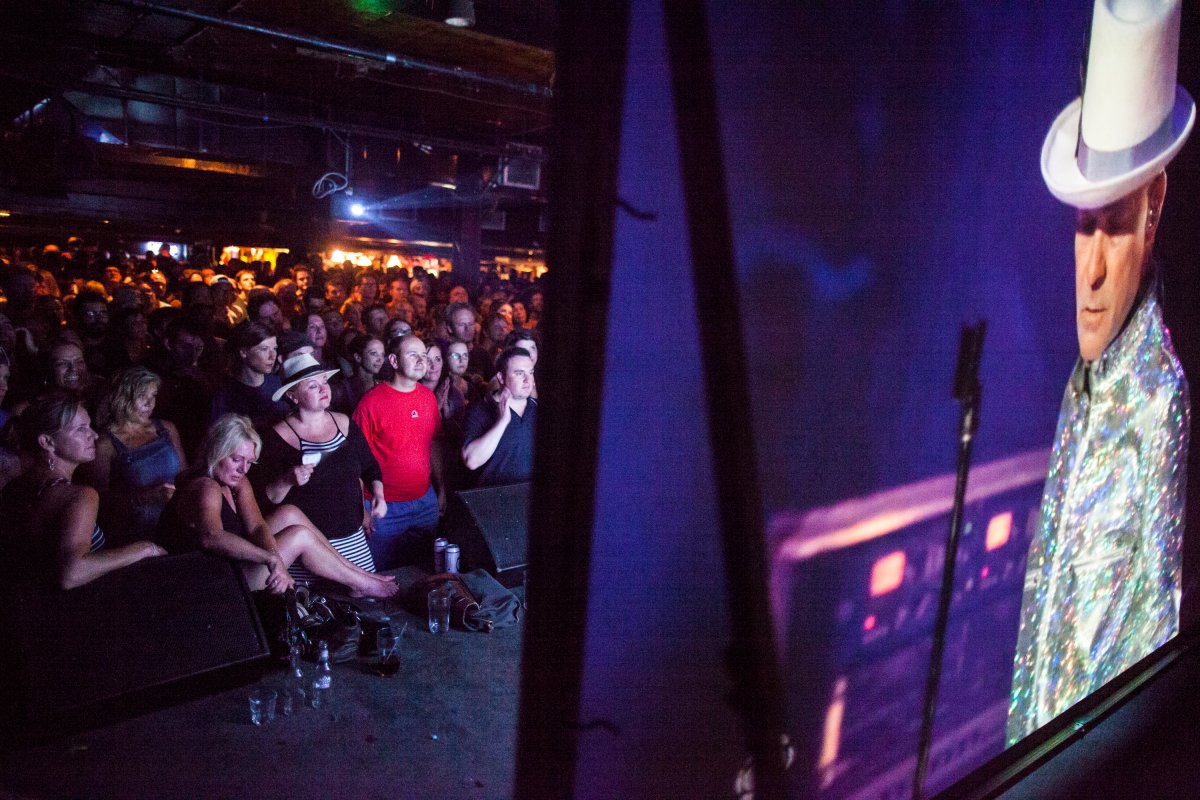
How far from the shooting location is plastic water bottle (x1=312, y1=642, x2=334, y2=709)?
2670 millimetres

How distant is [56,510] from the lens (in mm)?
2619

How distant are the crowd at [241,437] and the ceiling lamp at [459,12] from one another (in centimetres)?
194

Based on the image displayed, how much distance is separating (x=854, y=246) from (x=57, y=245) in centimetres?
1408

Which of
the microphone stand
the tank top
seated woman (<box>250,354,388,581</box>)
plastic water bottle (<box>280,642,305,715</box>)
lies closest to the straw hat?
seated woman (<box>250,354,388,581</box>)

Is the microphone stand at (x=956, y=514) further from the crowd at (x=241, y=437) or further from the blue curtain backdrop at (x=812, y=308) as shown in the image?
the crowd at (x=241, y=437)

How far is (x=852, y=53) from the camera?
147 centimetres

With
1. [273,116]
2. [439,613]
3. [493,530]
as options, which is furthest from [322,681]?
[273,116]

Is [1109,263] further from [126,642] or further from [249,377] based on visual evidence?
[249,377]

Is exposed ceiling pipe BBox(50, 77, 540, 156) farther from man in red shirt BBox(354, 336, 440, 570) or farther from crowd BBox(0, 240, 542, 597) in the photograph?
man in red shirt BBox(354, 336, 440, 570)

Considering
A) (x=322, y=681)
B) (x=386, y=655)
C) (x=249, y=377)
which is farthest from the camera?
(x=249, y=377)

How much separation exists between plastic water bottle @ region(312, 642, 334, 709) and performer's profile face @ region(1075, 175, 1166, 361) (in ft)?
8.76

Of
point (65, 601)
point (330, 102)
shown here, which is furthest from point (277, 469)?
point (330, 102)

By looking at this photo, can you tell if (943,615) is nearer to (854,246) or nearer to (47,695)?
(854,246)

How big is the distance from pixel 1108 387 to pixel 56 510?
11.3ft
